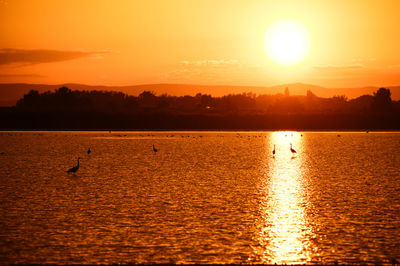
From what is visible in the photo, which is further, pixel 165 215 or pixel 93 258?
pixel 165 215

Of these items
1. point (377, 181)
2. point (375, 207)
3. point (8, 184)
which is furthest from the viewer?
point (377, 181)

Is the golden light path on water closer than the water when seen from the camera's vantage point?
Yes

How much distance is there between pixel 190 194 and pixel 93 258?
52.9 ft

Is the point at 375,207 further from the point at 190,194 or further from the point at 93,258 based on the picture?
the point at 93,258

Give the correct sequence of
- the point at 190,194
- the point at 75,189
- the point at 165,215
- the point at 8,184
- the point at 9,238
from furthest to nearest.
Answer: the point at 8,184 → the point at 75,189 → the point at 190,194 → the point at 165,215 → the point at 9,238

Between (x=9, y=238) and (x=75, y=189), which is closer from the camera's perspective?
(x=9, y=238)

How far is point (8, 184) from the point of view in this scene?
1581 inches

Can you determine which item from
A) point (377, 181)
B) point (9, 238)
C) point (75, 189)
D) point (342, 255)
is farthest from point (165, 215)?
point (377, 181)

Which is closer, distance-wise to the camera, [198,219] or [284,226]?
[284,226]

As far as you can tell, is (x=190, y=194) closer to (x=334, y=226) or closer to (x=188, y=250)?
(x=334, y=226)

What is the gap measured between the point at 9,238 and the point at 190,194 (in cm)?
1464

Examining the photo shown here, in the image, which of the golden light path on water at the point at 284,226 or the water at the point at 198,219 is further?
the water at the point at 198,219

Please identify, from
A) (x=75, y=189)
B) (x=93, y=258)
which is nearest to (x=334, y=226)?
(x=93, y=258)

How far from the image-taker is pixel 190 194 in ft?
114
